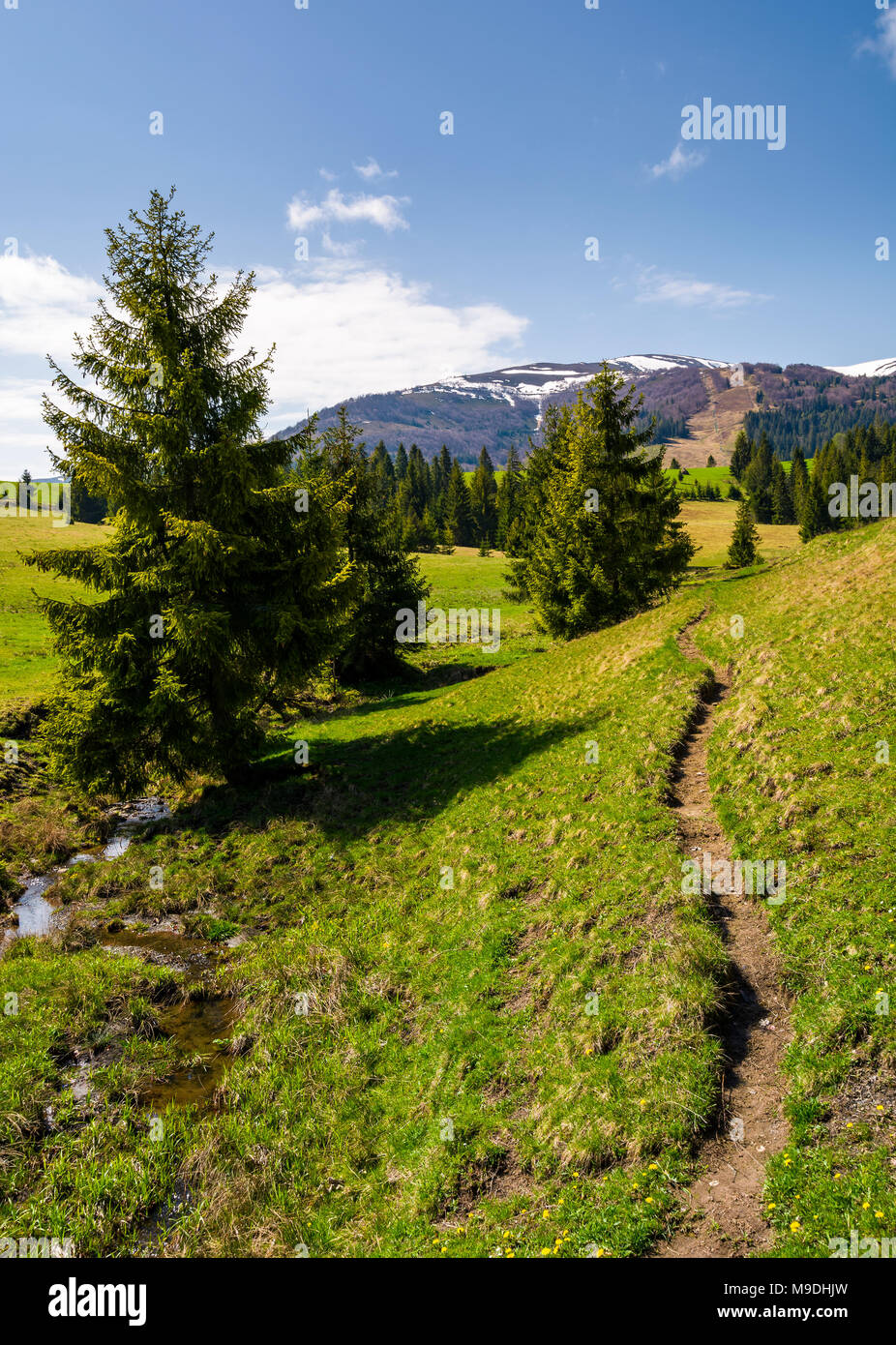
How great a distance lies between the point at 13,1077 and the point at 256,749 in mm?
13537

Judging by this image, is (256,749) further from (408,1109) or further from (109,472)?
(408,1109)

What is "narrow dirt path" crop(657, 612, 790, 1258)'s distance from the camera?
21.8 feet

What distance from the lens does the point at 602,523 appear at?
34.2m

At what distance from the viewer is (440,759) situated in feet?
76.2

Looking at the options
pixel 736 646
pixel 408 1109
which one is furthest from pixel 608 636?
pixel 408 1109

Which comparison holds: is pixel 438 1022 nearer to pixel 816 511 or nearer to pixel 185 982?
pixel 185 982

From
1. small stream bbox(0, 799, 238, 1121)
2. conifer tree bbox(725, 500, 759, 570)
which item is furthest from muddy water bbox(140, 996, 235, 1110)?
conifer tree bbox(725, 500, 759, 570)

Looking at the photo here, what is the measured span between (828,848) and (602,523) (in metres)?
25.4

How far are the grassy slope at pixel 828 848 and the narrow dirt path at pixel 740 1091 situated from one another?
275 millimetres

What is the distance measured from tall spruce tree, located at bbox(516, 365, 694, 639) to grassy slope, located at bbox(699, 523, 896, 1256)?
1153 centimetres

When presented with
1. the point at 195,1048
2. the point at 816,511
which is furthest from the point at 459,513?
the point at 195,1048

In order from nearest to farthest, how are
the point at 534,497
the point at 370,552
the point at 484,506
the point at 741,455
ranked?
the point at 370,552 → the point at 534,497 → the point at 484,506 → the point at 741,455

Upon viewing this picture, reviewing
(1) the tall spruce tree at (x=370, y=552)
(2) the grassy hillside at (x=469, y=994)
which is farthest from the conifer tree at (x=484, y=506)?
(2) the grassy hillside at (x=469, y=994)
